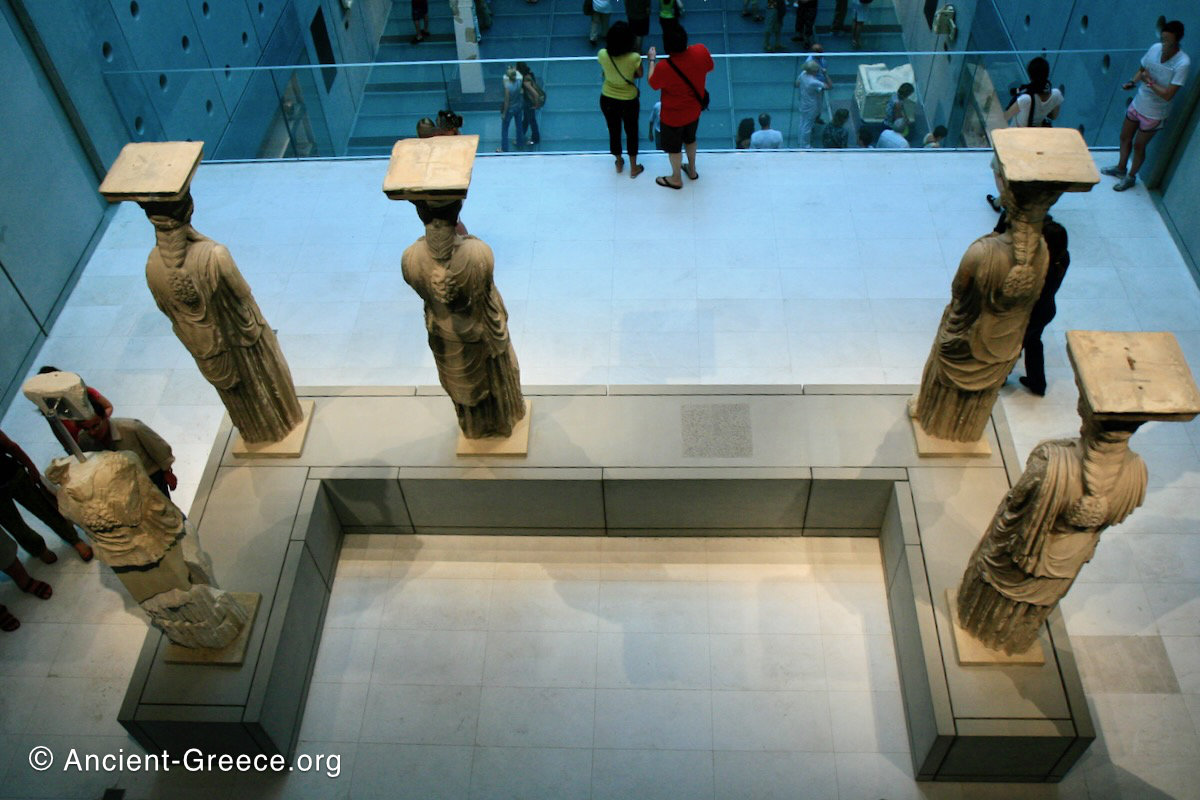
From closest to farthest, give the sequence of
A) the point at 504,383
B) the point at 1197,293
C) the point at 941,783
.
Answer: the point at 941,783
the point at 504,383
the point at 1197,293

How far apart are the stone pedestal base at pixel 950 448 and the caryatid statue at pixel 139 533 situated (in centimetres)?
432

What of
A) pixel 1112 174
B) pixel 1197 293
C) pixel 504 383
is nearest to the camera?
pixel 504 383

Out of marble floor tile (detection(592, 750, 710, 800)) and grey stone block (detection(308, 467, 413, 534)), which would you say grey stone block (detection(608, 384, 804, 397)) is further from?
marble floor tile (detection(592, 750, 710, 800))

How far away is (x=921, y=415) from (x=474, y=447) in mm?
2954

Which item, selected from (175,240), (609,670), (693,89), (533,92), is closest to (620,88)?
(693,89)

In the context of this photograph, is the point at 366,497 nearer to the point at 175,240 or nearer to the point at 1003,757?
the point at 175,240

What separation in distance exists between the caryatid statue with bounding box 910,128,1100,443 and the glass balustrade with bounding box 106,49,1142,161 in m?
4.60

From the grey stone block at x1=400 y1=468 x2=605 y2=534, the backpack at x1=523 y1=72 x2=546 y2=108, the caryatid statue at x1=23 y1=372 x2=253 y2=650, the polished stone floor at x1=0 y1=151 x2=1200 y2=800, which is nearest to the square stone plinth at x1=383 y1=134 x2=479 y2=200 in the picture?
the caryatid statue at x1=23 y1=372 x2=253 y2=650

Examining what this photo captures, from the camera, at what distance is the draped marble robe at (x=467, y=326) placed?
17.6 ft

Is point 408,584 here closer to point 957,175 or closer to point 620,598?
point 620,598

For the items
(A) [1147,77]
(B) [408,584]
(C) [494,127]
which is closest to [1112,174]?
(A) [1147,77]

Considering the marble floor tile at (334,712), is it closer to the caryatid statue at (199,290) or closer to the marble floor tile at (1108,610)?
the caryatid statue at (199,290)

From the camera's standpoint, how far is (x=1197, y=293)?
8227mm

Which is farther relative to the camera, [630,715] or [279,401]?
[279,401]
